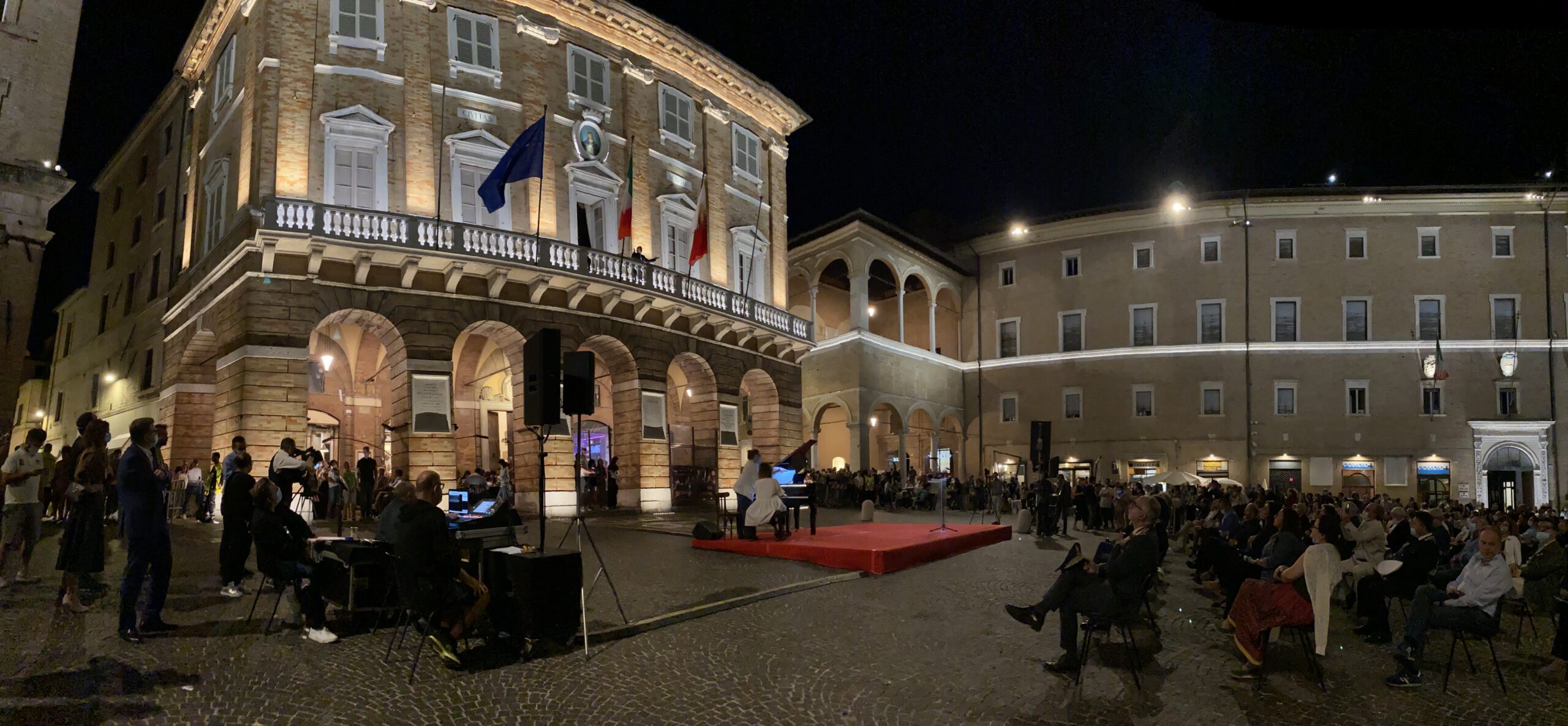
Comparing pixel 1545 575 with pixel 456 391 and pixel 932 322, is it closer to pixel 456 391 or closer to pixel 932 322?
pixel 456 391

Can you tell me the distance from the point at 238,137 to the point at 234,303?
4.16 m

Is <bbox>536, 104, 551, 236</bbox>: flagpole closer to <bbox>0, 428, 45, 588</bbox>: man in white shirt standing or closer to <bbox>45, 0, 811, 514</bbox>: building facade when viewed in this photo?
<bbox>45, 0, 811, 514</bbox>: building facade

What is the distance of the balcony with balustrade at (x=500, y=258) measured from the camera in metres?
18.3

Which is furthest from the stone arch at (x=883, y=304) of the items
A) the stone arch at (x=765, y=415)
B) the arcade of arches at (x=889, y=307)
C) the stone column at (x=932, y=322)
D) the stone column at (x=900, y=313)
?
the stone arch at (x=765, y=415)

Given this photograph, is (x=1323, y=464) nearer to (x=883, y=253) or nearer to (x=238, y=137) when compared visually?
(x=883, y=253)

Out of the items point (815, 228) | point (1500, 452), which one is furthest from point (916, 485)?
point (1500, 452)

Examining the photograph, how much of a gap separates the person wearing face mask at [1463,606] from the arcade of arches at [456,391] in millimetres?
12317

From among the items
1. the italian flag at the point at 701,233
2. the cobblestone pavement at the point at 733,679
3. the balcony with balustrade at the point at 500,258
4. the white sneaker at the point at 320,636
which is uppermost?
the italian flag at the point at 701,233

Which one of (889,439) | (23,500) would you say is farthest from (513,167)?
(889,439)

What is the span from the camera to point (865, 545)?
518 inches

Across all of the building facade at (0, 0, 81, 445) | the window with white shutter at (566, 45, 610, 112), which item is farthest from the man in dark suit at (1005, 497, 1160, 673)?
the building facade at (0, 0, 81, 445)

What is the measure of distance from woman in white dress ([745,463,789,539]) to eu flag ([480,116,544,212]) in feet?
30.8

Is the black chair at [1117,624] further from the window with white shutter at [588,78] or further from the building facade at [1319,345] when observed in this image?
the building facade at [1319,345]

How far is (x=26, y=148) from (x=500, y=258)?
976 cm
